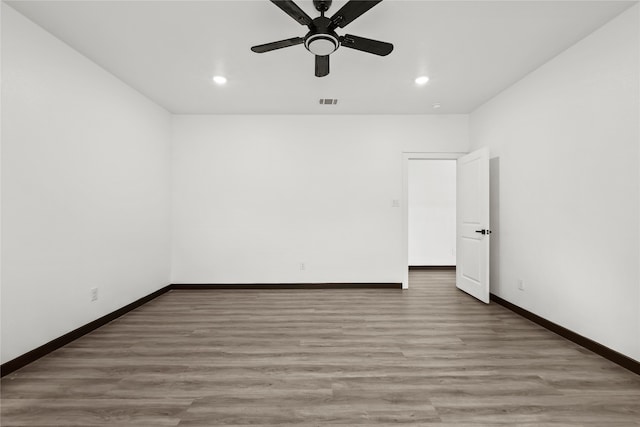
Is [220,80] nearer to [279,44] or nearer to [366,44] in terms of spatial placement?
[279,44]

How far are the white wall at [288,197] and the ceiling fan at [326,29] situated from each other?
2399mm

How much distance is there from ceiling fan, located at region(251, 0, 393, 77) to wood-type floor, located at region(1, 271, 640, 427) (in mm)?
2433

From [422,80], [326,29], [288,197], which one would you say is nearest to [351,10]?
[326,29]

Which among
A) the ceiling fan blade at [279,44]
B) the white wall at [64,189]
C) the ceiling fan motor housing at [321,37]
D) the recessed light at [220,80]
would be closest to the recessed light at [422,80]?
the ceiling fan motor housing at [321,37]

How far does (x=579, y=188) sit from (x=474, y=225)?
4.95ft

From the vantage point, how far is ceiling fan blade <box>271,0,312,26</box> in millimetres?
1776

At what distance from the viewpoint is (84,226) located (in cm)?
293

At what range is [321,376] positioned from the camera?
2.13m

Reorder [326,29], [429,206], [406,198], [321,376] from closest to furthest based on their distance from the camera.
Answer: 1. [326,29]
2. [321,376]
3. [406,198]
4. [429,206]

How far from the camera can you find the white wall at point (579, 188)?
2314 mm

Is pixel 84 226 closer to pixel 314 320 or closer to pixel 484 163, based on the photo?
pixel 314 320

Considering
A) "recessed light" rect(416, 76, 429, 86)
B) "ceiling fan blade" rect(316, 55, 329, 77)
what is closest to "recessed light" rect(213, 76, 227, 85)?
"ceiling fan blade" rect(316, 55, 329, 77)

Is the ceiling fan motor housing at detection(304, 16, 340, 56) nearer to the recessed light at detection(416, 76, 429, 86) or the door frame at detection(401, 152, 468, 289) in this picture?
the recessed light at detection(416, 76, 429, 86)

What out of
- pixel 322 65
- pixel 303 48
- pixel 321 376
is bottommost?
pixel 321 376
